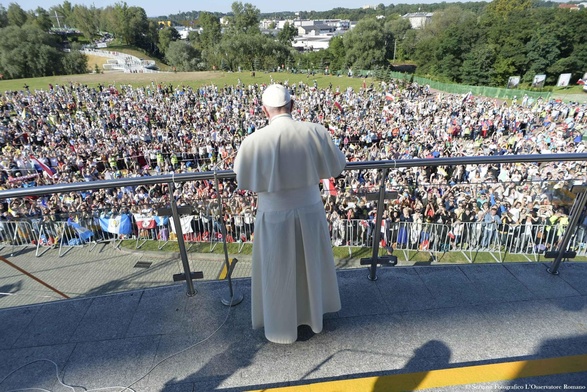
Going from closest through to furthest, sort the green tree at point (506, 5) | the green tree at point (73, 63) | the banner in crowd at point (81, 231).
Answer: the banner in crowd at point (81, 231) < the green tree at point (73, 63) < the green tree at point (506, 5)

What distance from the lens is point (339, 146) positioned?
22.7 m

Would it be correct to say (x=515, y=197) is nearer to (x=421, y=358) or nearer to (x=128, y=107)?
(x=421, y=358)

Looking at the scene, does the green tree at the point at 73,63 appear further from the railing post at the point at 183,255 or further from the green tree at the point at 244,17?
the railing post at the point at 183,255

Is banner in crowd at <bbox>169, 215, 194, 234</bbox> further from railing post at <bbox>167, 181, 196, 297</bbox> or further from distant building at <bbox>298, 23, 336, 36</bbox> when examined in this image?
distant building at <bbox>298, 23, 336, 36</bbox>

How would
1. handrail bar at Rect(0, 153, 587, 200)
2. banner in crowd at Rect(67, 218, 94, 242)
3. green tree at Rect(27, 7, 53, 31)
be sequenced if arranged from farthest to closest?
green tree at Rect(27, 7, 53, 31) → banner in crowd at Rect(67, 218, 94, 242) → handrail bar at Rect(0, 153, 587, 200)

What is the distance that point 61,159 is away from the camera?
859 inches

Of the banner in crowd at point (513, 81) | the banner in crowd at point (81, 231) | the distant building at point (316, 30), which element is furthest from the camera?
the distant building at point (316, 30)

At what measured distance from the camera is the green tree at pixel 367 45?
64625 millimetres

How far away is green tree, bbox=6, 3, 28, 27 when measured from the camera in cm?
8974

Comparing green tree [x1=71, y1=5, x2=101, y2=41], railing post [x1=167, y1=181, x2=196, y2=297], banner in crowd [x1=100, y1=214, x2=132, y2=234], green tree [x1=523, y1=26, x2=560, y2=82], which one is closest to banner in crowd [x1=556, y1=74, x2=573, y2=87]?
green tree [x1=523, y1=26, x2=560, y2=82]

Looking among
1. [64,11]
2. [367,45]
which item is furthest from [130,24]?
[367,45]

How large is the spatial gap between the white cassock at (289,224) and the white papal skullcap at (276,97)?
0.08 m

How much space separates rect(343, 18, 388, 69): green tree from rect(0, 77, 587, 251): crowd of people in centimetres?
2394

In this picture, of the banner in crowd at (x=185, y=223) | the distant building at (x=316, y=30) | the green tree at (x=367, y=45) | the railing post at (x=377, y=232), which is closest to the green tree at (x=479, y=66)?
the green tree at (x=367, y=45)
